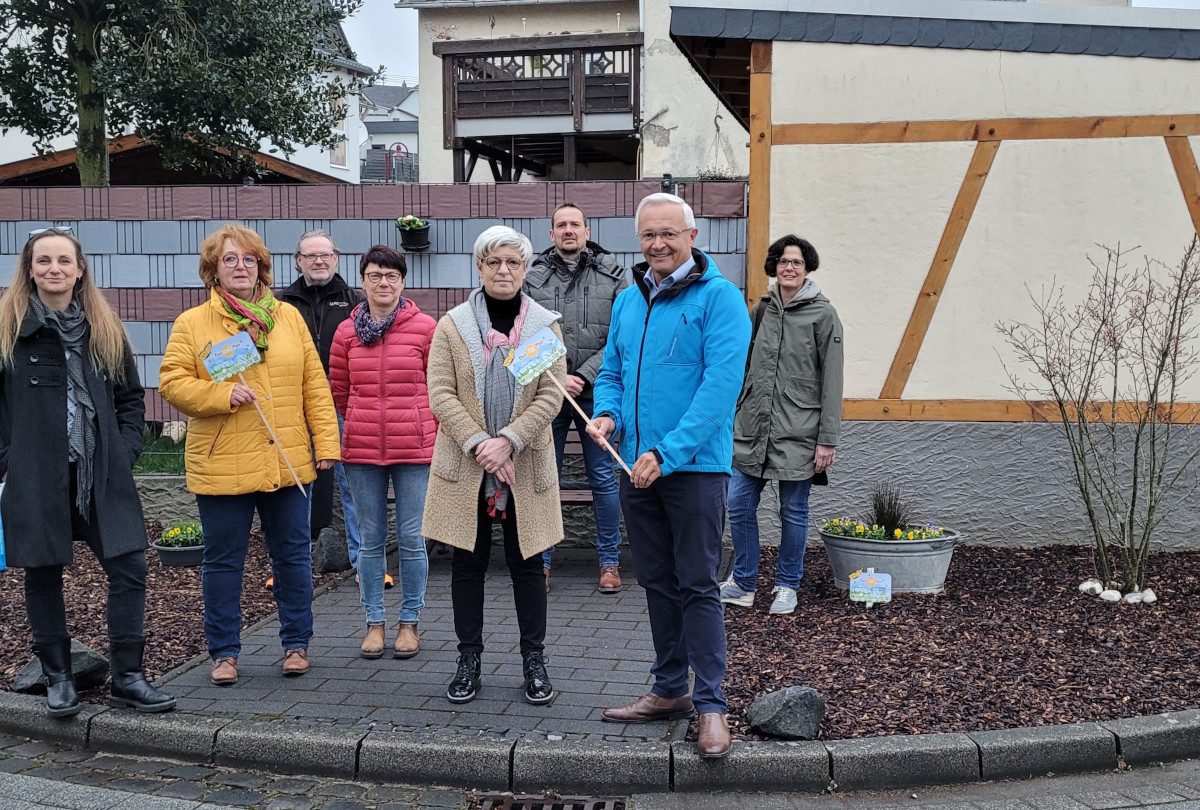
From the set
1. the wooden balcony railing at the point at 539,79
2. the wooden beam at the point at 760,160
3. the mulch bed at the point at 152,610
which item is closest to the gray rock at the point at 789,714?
the mulch bed at the point at 152,610

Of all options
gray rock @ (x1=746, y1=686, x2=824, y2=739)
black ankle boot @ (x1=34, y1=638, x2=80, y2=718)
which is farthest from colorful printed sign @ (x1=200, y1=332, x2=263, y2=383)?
gray rock @ (x1=746, y1=686, x2=824, y2=739)

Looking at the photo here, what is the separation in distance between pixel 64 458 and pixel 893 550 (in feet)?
13.6

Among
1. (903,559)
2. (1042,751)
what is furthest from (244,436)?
(903,559)

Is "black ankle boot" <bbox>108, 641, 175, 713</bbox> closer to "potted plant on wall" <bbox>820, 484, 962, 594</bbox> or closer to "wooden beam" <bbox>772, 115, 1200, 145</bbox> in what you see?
"potted plant on wall" <bbox>820, 484, 962, 594</bbox>

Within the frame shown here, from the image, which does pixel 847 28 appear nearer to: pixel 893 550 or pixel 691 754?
pixel 893 550

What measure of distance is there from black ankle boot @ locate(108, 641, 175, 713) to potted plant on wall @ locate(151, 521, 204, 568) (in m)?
2.61

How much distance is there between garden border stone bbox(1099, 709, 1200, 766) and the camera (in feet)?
13.8

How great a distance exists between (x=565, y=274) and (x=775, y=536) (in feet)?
8.04

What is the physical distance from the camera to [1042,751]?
411 cm

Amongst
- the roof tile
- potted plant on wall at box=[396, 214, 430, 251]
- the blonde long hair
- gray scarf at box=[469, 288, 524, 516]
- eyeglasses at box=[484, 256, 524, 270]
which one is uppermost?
the roof tile

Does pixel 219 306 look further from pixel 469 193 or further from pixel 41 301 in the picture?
pixel 469 193

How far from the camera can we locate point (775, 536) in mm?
7609

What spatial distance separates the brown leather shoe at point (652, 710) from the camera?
171 inches

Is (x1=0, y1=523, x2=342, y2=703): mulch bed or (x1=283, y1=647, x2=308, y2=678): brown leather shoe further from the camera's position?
(x1=0, y1=523, x2=342, y2=703): mulch bed
